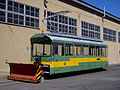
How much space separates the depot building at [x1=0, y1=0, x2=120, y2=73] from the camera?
16.2 metres

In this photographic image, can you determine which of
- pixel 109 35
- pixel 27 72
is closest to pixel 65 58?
pixel 27 72

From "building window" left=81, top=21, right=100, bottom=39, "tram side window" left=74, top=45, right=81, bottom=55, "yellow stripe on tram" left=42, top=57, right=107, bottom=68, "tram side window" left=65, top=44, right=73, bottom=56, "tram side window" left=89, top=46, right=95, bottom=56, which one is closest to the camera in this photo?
"yellow stripe on tram" left=42, top=57, right=107, bottom=68

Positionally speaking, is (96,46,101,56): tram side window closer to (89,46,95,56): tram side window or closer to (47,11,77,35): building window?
(89,46,95,56): tram side window

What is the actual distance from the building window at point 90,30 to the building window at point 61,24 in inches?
99.4

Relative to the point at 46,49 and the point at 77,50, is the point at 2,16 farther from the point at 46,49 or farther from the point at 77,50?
the point at 77,50

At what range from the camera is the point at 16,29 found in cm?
1712

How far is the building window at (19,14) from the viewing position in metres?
16.3

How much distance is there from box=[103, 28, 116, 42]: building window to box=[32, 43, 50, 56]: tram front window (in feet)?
72.5

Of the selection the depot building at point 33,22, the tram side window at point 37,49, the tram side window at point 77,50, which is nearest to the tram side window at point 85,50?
the tram side window at point 77,50

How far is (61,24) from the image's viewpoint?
2319 centimetres

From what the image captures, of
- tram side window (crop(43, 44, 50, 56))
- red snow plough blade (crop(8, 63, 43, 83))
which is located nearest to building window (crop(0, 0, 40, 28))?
tram side window (crop(43, 44, 50, 56))

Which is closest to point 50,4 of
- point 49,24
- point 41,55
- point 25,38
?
point 49,24

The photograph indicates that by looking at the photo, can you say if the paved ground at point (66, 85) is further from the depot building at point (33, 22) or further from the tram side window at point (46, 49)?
the depot building at point (33, 22)

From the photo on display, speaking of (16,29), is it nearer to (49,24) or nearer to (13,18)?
(13,18)
